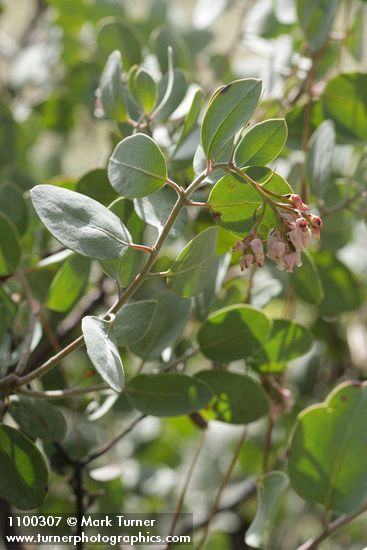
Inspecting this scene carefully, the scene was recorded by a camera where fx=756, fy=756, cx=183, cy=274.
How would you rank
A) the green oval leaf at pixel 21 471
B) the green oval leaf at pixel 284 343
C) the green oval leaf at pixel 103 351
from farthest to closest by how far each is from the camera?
the green oval leaf at pixel 284 343, the green oval leaf at pixel 21 471, the green oval leaf at pixel 103 351

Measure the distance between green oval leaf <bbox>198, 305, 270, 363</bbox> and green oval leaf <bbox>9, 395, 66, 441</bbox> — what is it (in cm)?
13

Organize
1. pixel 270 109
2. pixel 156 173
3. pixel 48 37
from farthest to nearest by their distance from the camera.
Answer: pixel 48 37
pixel 270 109
pixel 156 173

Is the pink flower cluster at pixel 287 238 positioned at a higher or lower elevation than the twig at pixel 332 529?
higher

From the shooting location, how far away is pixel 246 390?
582 mm

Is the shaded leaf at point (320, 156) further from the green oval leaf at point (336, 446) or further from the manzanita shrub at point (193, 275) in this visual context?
the green oval leaf at point (336, 446)

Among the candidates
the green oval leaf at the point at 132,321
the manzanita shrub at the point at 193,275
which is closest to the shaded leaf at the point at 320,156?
the manzanita shrub at the point at 193,275

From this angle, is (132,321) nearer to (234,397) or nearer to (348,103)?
(234,397)

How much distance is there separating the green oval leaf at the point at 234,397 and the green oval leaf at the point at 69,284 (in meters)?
0.12

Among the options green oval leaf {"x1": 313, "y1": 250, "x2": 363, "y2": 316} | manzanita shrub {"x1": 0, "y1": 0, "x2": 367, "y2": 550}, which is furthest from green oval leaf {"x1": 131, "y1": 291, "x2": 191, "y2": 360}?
green oval leaf {"x1": 313, "y1": 250, "x2": 363, "y2": 316}

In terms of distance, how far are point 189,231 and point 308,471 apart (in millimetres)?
323

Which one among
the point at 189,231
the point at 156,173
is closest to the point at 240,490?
the point at 189,231

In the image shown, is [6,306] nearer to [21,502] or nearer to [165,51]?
[21,502]

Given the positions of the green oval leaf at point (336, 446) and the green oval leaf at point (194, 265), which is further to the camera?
the green oval leaf at point (336, 446)

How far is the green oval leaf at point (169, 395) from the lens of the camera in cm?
54
